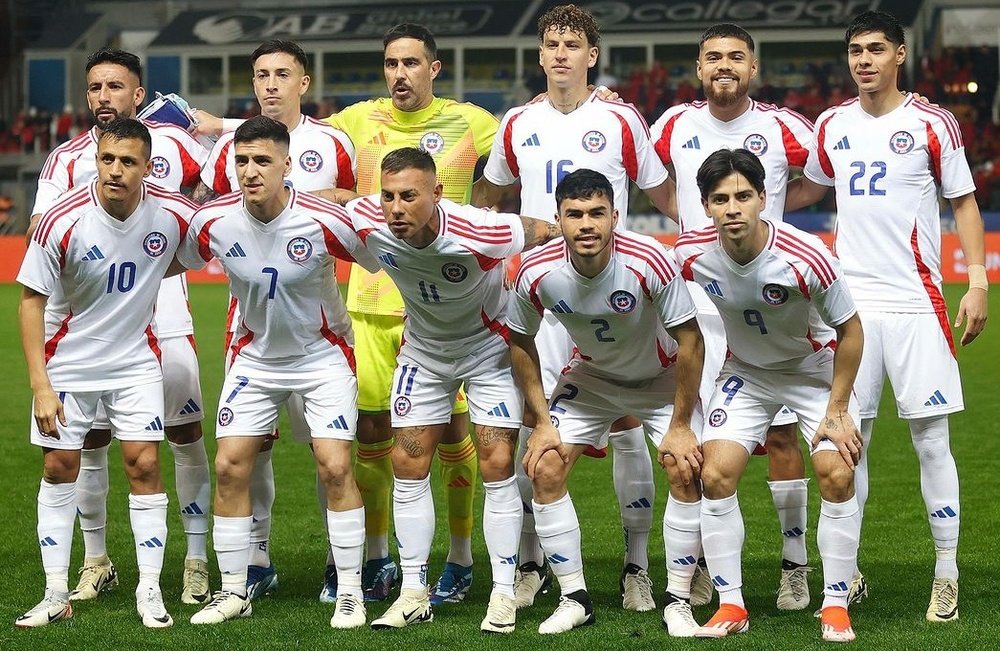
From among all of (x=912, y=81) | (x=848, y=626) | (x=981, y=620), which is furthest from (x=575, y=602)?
(x=912, y=81)

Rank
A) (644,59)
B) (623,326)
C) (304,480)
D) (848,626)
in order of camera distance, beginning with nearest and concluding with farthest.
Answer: (848,626), (623,326), (304,480), (644,59)

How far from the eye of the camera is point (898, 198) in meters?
5.51

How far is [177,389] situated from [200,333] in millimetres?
10527

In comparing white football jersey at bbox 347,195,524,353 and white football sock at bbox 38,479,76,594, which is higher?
white football jersey at bbox 347,195,524,353

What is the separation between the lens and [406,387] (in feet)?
18.2

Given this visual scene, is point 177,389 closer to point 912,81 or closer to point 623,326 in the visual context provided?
point 623,326

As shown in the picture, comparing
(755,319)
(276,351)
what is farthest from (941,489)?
(276,351)

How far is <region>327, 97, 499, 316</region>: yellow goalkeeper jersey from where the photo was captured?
6.38m

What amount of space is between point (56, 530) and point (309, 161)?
77.0 inches

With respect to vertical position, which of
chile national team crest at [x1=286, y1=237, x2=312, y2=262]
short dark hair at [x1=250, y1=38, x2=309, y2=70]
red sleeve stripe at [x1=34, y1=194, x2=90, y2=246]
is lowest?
chile national team crest at [x1=286, y1=237, x2=312, y2=262]

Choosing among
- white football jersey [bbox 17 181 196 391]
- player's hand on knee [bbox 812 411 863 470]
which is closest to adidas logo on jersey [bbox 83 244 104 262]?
white football jersey [bbox 17 181 196 391]

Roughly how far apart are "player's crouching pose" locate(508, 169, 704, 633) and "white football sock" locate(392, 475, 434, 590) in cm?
46

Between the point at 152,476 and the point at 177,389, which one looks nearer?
the point at 152,476

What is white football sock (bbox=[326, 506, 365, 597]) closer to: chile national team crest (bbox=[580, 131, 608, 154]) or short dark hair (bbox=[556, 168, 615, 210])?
short dark hair (bbox=[556, 168, 615, 210])
